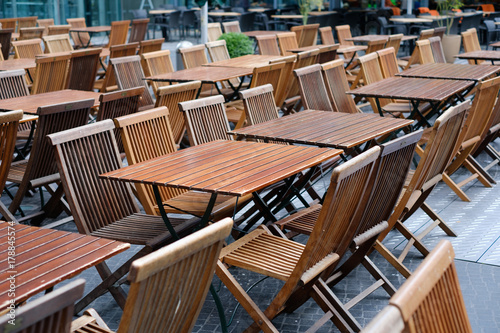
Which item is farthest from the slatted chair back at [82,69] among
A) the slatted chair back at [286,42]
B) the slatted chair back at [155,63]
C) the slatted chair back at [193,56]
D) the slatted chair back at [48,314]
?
the slatted chair back at [48,314]

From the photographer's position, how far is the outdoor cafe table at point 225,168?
307 cm

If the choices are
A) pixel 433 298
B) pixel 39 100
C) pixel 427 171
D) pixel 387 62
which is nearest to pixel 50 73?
pixel 39 100

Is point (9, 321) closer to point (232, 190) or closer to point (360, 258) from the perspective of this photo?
point (232, 190)

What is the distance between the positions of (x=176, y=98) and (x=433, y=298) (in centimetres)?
402

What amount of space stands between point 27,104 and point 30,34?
21.0 feet

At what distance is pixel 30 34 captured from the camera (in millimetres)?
11047

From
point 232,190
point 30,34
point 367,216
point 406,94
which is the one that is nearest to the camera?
point 232,190

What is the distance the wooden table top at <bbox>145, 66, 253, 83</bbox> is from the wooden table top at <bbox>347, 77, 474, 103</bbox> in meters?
1.39

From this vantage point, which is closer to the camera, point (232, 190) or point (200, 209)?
point (232, 190)

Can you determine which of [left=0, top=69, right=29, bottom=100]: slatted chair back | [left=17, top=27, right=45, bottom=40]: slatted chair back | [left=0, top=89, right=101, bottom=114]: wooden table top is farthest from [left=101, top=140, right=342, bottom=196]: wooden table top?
[left=17, top=27, right=45, bottom=40]: slatted chair back

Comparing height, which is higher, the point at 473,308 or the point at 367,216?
the point at 367,216

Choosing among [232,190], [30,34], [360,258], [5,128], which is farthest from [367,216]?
[30,34]

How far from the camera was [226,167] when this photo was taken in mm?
3408

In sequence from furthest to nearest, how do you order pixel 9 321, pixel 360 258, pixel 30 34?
pixel 30 34 → pixel 360 258 → pixel 9 321
